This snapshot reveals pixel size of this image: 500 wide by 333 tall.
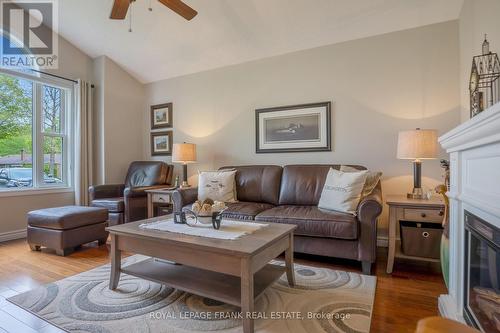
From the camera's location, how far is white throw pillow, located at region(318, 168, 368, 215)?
96.7 inches

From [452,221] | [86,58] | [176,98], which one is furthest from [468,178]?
[86,58]

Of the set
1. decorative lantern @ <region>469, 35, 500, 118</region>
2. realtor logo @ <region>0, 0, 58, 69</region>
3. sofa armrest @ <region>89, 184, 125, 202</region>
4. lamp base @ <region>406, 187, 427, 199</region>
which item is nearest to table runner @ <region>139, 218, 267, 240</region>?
lamp base @ <region>406, 187, 427, 199</region>

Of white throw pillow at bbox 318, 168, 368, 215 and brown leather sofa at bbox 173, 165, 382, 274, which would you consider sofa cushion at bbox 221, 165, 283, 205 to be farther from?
white throw pillow at bbox 318, 168, 368, 215

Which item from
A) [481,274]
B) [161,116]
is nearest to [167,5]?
[161,116]

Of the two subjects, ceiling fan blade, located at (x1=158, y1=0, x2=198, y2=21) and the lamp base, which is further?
the lamp base

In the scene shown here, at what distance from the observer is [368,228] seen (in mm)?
2238

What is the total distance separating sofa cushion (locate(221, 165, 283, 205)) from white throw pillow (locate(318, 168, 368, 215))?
68 cm

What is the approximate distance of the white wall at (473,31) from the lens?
5.92 feet

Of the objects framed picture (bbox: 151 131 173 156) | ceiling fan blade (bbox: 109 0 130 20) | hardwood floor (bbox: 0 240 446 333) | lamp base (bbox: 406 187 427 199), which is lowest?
hardwood floor (bbox: 0 240 446 333)

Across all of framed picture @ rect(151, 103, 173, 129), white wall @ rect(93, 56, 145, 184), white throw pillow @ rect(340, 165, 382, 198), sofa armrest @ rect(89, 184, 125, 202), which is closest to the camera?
white throw pillow @ rect(340, 165, 382, 198)

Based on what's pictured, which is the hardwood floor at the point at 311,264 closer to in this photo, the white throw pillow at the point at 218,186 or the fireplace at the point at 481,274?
the fireplace at the point at 481,274

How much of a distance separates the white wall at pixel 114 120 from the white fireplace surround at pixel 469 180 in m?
4.28

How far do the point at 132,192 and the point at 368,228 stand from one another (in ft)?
9.09

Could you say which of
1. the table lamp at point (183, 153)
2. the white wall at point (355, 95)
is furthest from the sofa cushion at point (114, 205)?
the white wall at point (355, 95)
